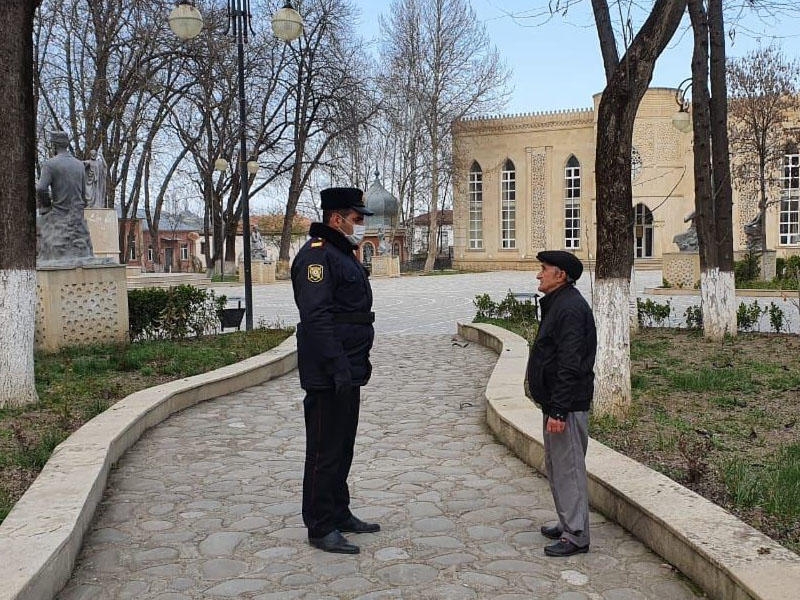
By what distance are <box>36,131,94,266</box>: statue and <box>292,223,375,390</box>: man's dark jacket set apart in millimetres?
7966

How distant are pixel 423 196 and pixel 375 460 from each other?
150ft

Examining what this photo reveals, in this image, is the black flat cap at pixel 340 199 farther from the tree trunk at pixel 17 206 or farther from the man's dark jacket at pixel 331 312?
the tree trunk at pixel 17 206

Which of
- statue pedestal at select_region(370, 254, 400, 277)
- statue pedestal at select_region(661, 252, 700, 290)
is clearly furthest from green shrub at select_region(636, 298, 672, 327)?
statue pedestal at select_region(370, 254, 400, 277)

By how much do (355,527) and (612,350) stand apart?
3.13 m

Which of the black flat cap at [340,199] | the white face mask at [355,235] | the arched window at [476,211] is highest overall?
the arched window at [476,211]

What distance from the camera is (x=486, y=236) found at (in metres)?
52.2

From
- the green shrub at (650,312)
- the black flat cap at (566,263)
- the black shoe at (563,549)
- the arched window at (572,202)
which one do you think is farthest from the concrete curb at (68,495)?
the arched window at (572,202)

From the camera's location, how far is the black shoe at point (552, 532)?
4262 mm

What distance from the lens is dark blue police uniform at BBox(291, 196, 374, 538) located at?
4098 millimetres

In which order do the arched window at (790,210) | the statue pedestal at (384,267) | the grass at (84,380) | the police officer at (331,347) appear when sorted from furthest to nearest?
the arched window at (790,210) → the statue pedestal at (384,267) → the grass at (84,380) → the police officer at (331,347)

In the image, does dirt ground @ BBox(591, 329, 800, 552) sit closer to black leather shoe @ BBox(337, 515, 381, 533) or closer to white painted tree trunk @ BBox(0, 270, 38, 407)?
black leather shoe @ BBox(337, 515, 381, 533)

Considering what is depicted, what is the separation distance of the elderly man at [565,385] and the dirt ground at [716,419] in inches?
35.4

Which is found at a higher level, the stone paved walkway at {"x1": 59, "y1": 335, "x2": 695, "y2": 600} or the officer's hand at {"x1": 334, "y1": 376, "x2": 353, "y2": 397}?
the officer's hand at {"x1": 334, "y1": 376, "x2": 353, "y2": 397}

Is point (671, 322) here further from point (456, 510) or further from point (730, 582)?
point (730, 582)
